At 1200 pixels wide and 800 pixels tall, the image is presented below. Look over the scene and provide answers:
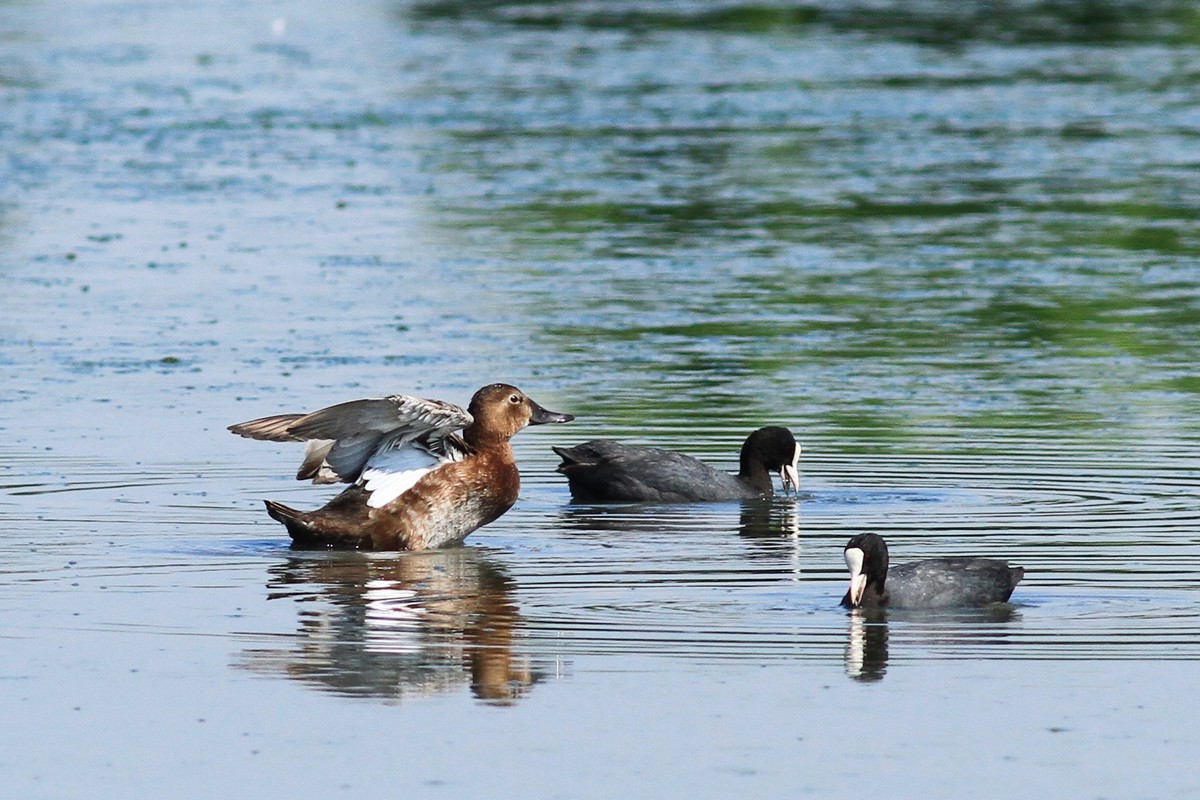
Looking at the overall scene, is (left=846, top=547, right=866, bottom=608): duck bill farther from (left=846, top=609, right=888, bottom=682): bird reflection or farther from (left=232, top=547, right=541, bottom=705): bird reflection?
(left=232, top=547, right=541, bottom=705): bird reflection

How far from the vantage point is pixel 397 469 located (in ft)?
45.2

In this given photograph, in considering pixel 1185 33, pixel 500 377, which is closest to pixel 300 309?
pixel 500 377

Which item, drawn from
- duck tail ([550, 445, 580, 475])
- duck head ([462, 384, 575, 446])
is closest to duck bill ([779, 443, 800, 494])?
duck tail ([550, 445, 580, 475])

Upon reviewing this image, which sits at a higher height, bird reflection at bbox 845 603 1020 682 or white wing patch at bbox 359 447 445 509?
white wing patch at bbox 359 447 445 509

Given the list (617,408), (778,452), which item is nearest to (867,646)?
(778,452)

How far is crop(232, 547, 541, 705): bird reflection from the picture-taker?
32.7 ft

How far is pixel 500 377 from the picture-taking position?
61.6ft

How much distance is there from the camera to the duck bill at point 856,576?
11.1 m

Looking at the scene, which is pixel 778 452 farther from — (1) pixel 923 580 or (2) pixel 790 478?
(1) pixel 923 580

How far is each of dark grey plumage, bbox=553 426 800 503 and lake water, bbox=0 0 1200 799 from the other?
167mm

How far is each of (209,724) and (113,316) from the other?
13.0 meters

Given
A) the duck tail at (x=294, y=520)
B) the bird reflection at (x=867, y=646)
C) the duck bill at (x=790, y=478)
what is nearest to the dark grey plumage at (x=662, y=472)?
the duck bill at (x=790, y=478)

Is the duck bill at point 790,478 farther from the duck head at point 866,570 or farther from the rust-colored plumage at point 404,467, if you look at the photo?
the duck head at point 866,570

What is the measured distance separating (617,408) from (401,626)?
6805mm
